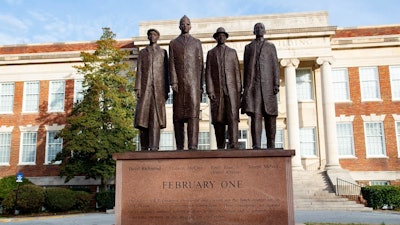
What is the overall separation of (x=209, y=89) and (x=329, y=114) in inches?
754

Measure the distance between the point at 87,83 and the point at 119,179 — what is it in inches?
811

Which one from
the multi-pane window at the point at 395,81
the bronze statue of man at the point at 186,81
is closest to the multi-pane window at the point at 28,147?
the bronze statue of man at the point at 186,81

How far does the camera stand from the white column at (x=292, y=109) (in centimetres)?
2544

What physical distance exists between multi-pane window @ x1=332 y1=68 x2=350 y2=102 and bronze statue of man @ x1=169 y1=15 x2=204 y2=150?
71.0 ft

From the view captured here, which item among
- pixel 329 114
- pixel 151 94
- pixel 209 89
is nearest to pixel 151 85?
pixel 151 94

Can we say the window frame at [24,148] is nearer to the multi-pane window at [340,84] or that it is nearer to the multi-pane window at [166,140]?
the multi-pane window at [166,140]

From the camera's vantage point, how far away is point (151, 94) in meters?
8.55

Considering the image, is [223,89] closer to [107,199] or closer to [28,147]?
[107,199]

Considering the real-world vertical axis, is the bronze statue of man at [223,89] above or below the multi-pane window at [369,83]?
below

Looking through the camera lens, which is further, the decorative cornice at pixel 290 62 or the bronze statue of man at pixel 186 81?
the decorative cornice at pixel 290 62

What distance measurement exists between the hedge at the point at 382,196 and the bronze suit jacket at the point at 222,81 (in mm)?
15160

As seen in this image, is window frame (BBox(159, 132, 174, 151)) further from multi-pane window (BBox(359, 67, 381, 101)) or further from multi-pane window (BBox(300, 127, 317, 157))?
multi-pane window (BBox(359, 67, 381, 101))

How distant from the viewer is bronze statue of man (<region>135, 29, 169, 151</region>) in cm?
842

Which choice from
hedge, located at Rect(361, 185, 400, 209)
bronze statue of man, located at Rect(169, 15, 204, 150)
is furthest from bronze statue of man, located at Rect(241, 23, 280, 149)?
hedge, located at Rect(361, 185, 400, 209)
